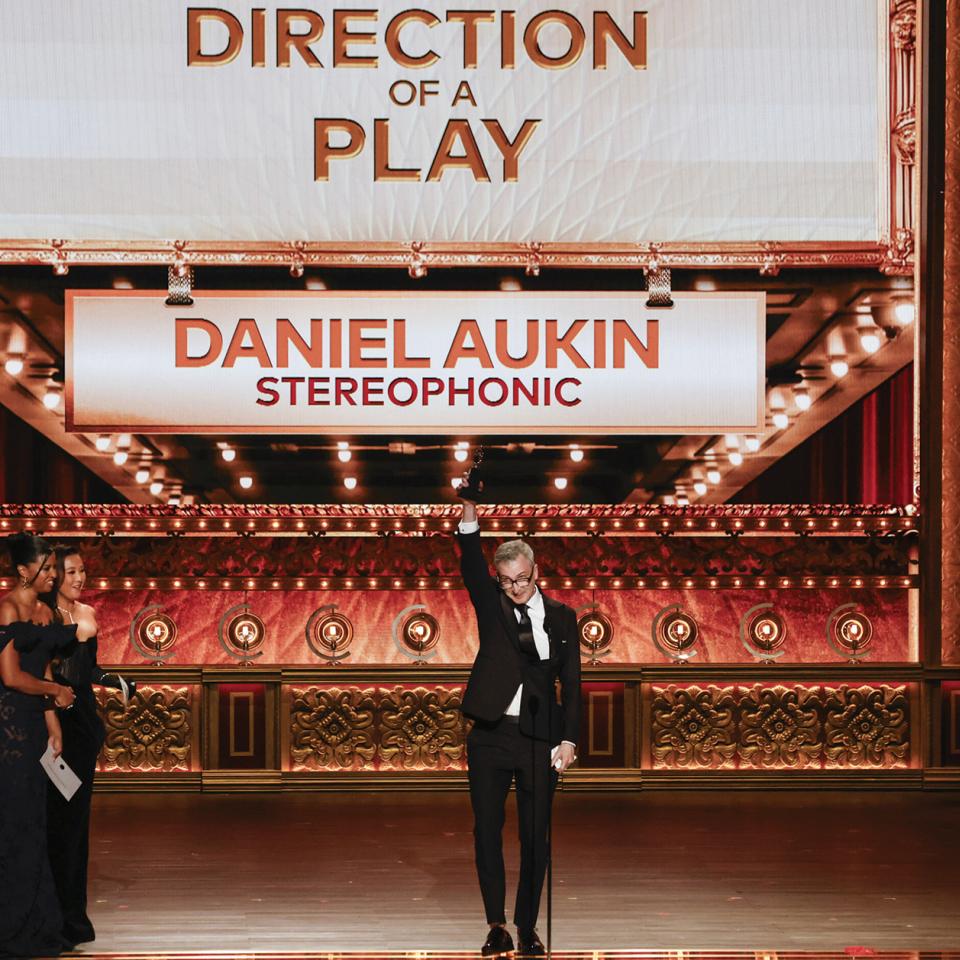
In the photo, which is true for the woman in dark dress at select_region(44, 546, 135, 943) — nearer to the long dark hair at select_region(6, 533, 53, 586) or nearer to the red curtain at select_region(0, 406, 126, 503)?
the long dark hair at select_region(6, 533, 53, 586)

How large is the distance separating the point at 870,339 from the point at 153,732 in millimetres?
5012

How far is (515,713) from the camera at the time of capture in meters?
4.63

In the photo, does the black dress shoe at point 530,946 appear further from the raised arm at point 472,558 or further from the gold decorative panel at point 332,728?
the gold decorative panel at point 332,728

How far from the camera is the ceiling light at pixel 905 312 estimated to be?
878 cm

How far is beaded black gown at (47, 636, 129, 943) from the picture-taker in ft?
16.1

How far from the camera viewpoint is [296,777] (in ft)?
27.6

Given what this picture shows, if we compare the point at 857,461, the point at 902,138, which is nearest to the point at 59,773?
the point at 857,461

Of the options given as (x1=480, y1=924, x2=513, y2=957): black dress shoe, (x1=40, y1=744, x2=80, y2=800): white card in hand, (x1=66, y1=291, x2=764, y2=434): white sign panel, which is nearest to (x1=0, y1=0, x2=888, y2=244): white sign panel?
(x1=66, y1=291, x2=764, y2=434): white sign panel

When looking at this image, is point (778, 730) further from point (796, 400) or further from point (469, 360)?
point (469, 360)

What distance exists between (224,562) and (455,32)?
3646 millimetres

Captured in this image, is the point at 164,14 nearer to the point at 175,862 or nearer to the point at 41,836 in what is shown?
the point at 175,862

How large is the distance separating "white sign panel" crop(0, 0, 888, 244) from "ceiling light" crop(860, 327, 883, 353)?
0.59 metres

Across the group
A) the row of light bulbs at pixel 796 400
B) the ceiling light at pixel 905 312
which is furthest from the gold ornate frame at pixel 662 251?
the row of light bulbs at pixel 796 400

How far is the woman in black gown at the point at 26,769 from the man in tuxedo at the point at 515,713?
140 centimetres
